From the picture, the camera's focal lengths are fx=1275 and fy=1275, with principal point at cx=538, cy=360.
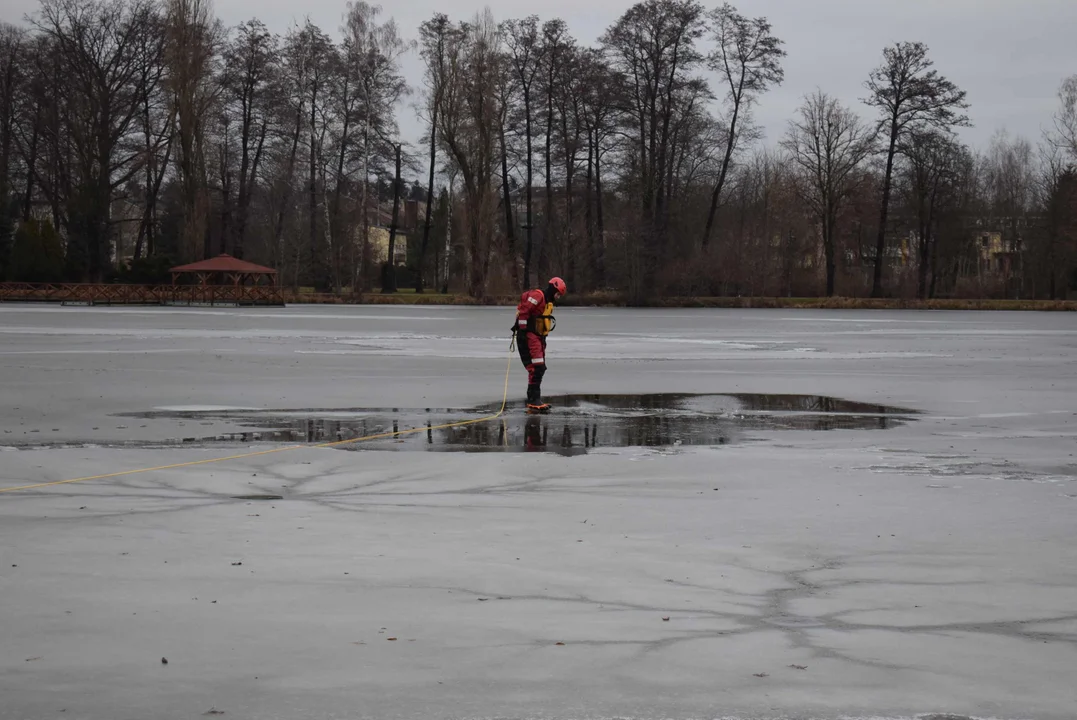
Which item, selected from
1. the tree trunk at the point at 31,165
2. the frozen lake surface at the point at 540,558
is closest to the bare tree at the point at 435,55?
the tree trunk at the point at 31,165

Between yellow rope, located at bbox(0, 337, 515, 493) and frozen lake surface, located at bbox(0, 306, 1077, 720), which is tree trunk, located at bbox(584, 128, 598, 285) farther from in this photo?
yellow rope, located at bbox(0, 337, 515, 493)

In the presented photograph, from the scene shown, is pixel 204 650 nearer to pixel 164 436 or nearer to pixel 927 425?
pixel 164 436

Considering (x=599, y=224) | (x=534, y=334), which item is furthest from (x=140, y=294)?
(x=534, y=334)

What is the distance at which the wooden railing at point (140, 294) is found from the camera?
220 ft

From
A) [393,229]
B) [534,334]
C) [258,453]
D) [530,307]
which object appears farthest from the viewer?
[393,229]

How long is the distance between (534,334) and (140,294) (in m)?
55.2

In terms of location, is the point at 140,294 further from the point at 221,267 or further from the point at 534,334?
the point at 534,334

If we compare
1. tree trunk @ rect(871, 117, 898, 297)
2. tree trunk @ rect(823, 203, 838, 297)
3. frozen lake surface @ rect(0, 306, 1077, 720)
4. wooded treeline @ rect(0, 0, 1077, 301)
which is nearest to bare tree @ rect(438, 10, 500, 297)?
wooded treeline @ rect(0, 0, 1077, 301)

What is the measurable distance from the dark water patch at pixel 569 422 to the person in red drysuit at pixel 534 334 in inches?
11.5

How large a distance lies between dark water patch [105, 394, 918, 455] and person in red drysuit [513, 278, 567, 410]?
0.29 m

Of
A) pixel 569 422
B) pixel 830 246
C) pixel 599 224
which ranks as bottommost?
pixel 569 422

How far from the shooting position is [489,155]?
67.8m

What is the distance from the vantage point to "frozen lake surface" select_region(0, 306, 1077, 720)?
496 cm

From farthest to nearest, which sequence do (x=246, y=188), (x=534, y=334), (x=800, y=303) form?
(x=246, y=188)
(x=800, y=303)
(x=534, y=334)
